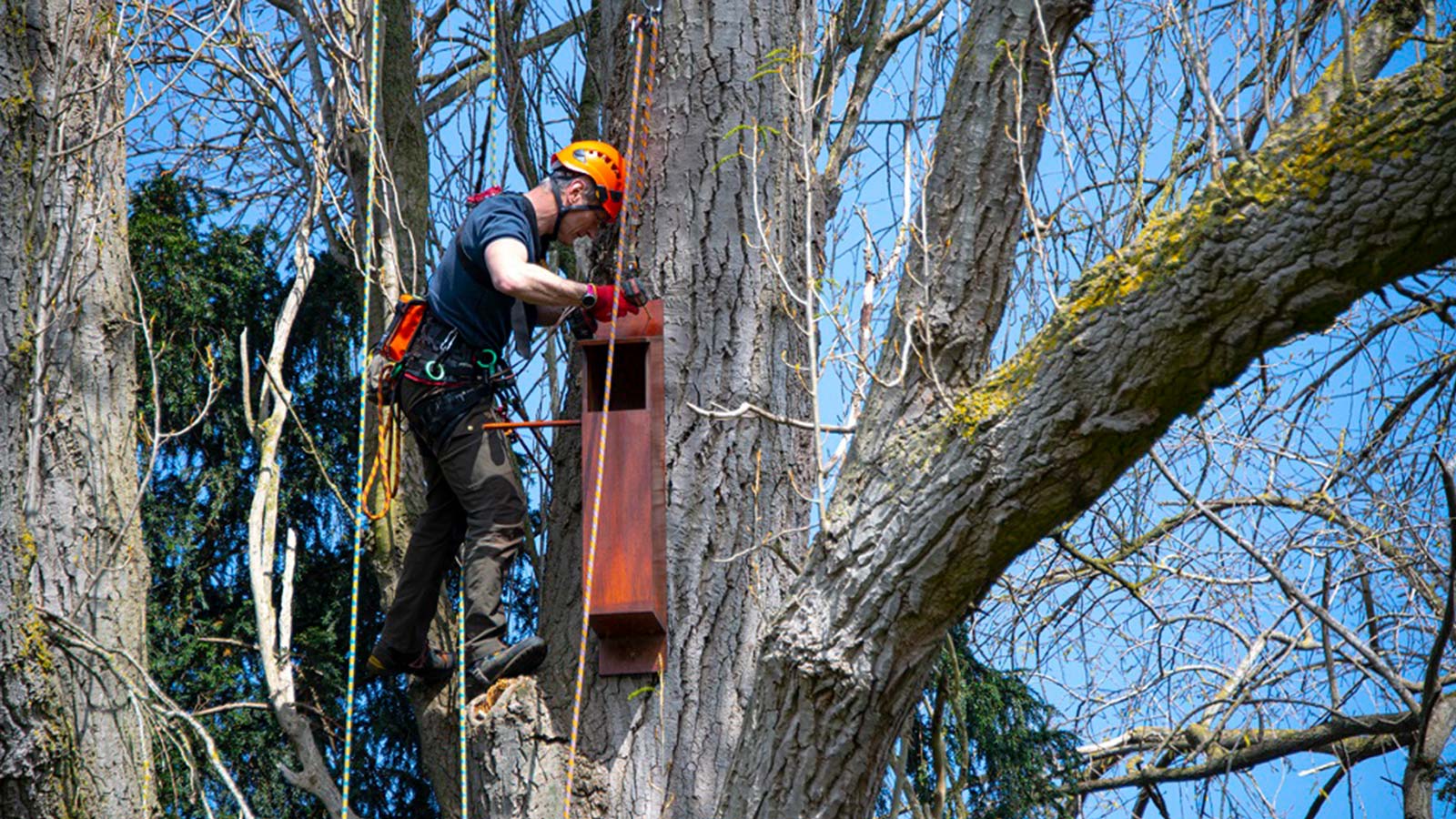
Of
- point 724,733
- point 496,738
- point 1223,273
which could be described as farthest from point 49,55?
point 1223,273

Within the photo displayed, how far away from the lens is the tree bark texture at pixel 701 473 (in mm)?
4129

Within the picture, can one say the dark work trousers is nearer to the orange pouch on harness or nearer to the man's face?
the orange pouch on harness

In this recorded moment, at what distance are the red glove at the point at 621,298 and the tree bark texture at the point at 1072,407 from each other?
113cm

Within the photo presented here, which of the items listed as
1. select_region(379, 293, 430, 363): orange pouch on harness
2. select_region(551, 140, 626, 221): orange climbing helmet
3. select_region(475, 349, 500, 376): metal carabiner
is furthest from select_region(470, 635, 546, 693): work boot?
select_region(551, 140, 626, 221): orange climbing helmet

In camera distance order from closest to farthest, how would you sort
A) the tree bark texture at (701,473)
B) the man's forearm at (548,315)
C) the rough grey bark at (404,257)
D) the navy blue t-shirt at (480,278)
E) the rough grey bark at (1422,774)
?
the tree bark texture at (701,473)
the rough grey bark at (404,257)
the navy blue t-shirt at (480,278)
the rough grey bark at (1422,774)
the man's forearm at (548,315)

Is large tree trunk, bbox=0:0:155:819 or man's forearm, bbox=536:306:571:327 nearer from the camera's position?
large tree trunk, bbox=0:0:155:819

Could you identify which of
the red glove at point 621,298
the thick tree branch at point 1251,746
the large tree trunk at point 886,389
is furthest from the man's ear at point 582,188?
the thick tree branch at point 1251,746

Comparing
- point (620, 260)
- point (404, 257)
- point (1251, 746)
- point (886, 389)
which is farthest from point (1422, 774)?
point (404, 257)

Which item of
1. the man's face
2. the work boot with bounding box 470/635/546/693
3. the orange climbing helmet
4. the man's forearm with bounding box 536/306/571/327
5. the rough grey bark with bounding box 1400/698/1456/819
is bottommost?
the rough grey bark with bounding box 1400/698/1456/819

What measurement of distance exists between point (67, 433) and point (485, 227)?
1.58 meters

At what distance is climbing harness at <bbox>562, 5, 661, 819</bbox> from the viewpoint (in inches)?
166

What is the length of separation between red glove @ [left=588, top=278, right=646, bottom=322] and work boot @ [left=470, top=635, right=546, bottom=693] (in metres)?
0.91

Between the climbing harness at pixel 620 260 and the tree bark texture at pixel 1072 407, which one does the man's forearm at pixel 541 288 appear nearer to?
the climbing harness at pixel 620 260

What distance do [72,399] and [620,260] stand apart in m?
1.94
